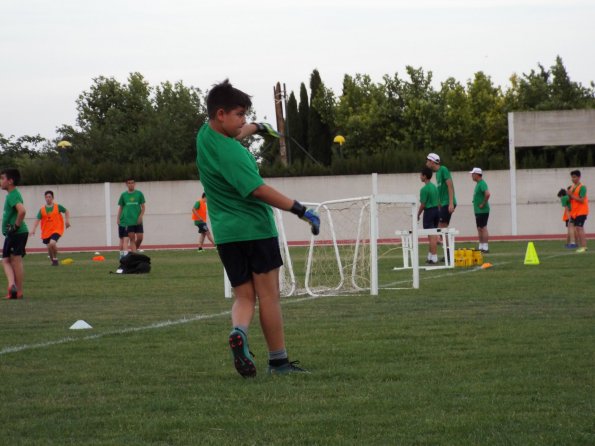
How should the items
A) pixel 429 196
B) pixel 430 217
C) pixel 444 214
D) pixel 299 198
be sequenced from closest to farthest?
pixel 429 196 → pixel 430 217 → pixel 444 214 → pixel 299 198

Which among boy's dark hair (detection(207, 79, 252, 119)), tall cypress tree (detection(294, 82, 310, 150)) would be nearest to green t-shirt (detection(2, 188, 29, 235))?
boy's dark hair (detection(207, 79, 252, 119))

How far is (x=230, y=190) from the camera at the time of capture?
7.02 metres

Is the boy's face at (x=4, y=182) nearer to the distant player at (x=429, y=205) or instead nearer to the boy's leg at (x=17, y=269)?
the boy's leg at (x=17, y=269)

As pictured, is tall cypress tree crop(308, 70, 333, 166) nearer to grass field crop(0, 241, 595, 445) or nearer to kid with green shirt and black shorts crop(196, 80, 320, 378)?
grass field crop(0, 241, 595, 445)

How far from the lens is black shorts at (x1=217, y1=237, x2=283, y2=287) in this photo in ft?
22.9

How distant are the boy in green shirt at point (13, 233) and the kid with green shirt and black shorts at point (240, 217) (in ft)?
27.4

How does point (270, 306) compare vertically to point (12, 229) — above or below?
below

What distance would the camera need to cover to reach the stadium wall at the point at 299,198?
42.1 metres

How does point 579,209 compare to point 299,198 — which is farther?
point 299,198

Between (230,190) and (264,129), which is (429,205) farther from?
(230,190)

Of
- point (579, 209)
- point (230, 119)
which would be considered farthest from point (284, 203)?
point (579, 209)

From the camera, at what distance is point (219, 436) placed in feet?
16.5

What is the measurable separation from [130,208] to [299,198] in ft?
56.9

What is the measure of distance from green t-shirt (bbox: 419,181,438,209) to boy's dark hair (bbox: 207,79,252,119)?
1401 cm
